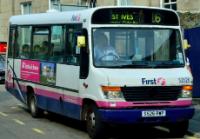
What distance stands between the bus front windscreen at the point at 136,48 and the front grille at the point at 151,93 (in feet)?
1.74

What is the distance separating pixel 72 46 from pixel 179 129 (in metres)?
2.78

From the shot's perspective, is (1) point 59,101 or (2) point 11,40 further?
(2) point 11,40

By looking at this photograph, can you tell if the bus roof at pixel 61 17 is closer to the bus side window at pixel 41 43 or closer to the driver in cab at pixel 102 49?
the bus side window at pixel 41 43

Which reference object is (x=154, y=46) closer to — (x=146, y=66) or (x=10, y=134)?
(x=146, y=66)

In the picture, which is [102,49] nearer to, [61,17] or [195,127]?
[61,17]

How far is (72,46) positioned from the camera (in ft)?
42.9

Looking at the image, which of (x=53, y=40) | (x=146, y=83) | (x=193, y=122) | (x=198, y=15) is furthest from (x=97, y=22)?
(x=198, y=15)

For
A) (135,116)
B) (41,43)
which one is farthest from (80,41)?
(41,43)

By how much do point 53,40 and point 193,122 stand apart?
363cm

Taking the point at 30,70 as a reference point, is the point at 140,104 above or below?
below

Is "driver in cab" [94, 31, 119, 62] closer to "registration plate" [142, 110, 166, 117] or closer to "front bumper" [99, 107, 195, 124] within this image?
"front bumper" [99, 107, 195, 124]

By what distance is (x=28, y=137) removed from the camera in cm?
1225

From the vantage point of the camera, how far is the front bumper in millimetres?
11336

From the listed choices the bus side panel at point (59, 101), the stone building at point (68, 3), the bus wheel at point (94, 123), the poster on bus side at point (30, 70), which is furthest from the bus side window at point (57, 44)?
the stone building at point (68, 3)
